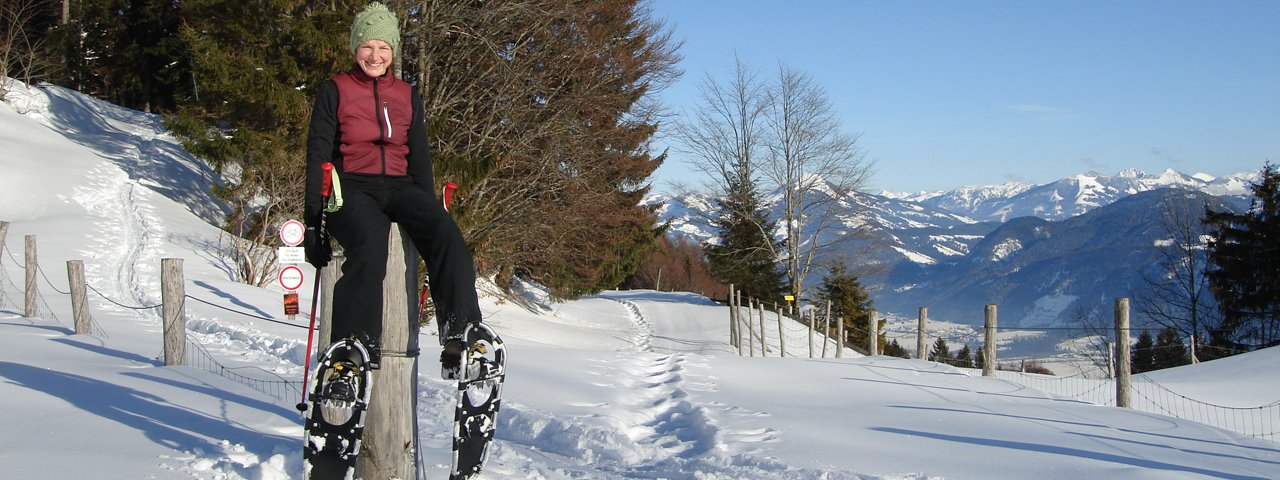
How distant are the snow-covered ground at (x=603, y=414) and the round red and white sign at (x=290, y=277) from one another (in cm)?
75

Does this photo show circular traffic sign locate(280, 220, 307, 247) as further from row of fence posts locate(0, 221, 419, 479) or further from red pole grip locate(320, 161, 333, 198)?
red pole grip locate(320, 161, 333, 198)

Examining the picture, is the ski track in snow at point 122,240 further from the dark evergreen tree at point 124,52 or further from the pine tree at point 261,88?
→ the dark evergreen tree at point 124,52

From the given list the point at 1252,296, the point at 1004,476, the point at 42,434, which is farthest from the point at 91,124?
the point at 1252,296

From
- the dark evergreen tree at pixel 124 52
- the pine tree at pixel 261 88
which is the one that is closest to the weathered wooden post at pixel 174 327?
the pine tree at pixel 261 88

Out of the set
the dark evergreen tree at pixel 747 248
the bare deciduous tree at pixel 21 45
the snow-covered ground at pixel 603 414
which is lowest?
the snow-covered ground at pixel 603 414

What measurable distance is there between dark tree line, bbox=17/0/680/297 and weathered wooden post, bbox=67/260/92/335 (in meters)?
4.96

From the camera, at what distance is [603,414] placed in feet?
25.2

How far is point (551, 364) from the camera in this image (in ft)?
36.4

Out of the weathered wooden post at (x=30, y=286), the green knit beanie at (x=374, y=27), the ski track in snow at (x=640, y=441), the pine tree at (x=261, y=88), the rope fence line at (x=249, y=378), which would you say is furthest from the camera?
the pine tree at (x=261, y=88)

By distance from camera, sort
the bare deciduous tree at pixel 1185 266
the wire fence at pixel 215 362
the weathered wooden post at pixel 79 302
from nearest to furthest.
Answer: the wire fence at pixel 215 362 < the weathered wooden post at pixel 79 302 < the bare deciduous tree at pixel 1185 266

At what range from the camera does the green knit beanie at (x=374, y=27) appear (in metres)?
3.77

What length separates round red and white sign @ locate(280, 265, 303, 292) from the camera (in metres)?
14.6

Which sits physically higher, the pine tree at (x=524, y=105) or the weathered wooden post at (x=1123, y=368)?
the pine tree at (x=524, y=105)

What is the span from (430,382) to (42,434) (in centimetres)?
446
